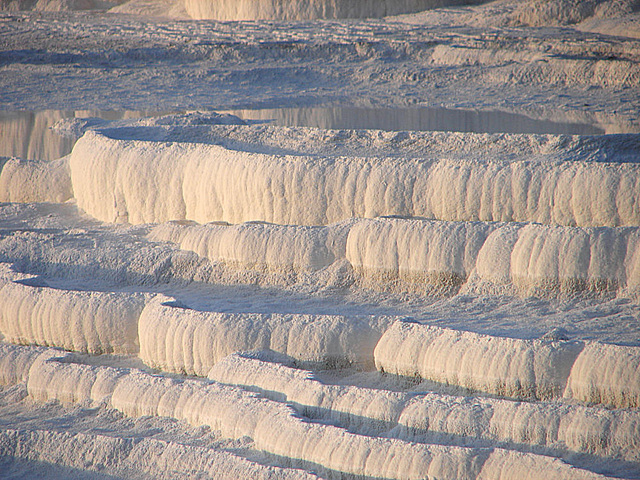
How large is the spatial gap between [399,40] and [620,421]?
1292 centimetres

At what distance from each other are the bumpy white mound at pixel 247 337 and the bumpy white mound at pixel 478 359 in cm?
16

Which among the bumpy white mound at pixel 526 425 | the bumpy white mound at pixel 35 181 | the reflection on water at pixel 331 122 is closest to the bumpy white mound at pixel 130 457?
the bumpy white mound at pixel 526 425

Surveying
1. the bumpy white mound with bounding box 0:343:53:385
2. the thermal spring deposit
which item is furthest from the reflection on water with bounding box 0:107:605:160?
the bumpy white mound with bounding box 0:343:53:385

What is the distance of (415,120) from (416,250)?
5.27 meters

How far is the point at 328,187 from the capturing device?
5.76m

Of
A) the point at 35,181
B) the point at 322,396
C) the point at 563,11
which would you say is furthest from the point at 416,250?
the point at 563,11

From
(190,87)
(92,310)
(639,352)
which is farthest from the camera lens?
(190,87)

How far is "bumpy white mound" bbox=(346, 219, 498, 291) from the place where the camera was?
15.5 feet

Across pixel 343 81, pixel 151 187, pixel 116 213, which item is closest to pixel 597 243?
pixel 151 187

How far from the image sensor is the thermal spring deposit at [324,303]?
3174mm

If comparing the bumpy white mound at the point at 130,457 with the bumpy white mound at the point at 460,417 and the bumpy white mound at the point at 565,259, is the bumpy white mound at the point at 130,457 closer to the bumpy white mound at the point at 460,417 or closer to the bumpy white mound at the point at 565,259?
the bumpy white mound at the point at 460,417

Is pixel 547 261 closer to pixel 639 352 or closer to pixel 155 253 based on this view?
pixel 639 352

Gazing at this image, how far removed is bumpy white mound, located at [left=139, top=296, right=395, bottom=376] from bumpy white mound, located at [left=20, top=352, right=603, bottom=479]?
316mm

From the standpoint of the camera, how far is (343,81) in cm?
1384
